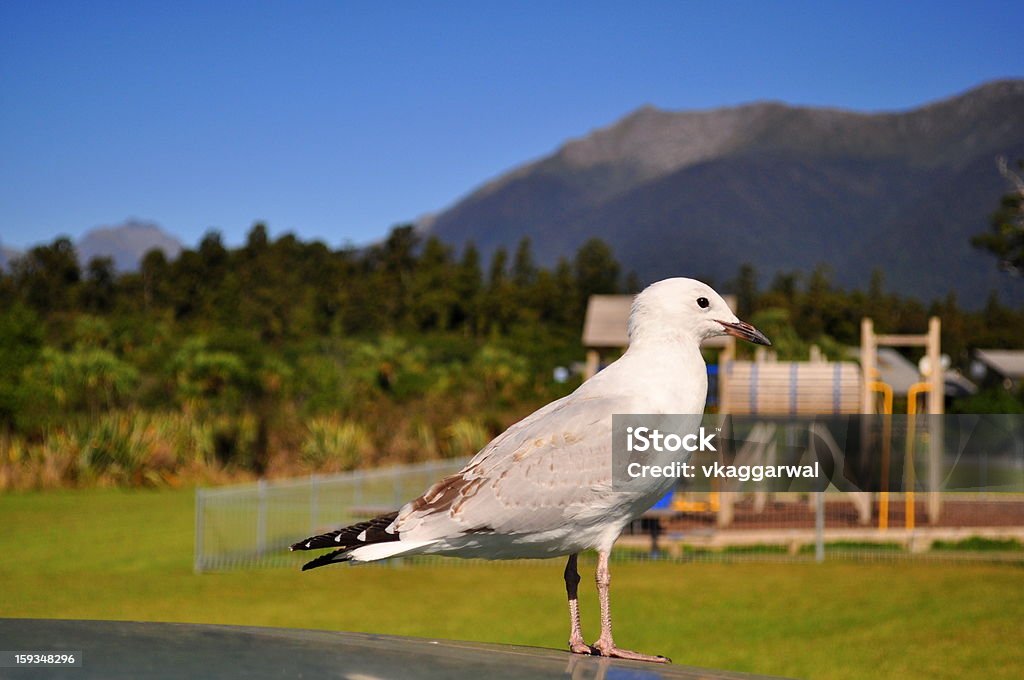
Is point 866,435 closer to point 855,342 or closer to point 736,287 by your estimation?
point 855,342

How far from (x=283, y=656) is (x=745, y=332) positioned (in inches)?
45.6

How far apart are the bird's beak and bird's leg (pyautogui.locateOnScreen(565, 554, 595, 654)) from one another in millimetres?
579

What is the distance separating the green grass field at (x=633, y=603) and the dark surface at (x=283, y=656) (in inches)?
273

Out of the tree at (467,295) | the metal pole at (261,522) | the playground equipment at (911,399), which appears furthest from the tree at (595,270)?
the metal pole at (261,522)

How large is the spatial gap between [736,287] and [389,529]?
284 feet

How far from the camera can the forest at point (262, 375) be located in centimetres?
2219

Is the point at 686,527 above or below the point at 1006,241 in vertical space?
below

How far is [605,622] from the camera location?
228 centimetres

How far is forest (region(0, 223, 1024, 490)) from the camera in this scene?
2219 cm

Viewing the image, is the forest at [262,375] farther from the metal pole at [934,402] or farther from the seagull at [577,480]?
the seagull at [577,480]

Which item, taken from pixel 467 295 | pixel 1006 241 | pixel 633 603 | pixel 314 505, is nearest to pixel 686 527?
pixel 633 603

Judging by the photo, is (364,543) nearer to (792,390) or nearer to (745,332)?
(745,332)

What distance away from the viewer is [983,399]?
123ft

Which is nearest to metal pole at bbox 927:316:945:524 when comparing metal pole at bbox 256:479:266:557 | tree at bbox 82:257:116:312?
metal pole at bbox 256:479:266:557
